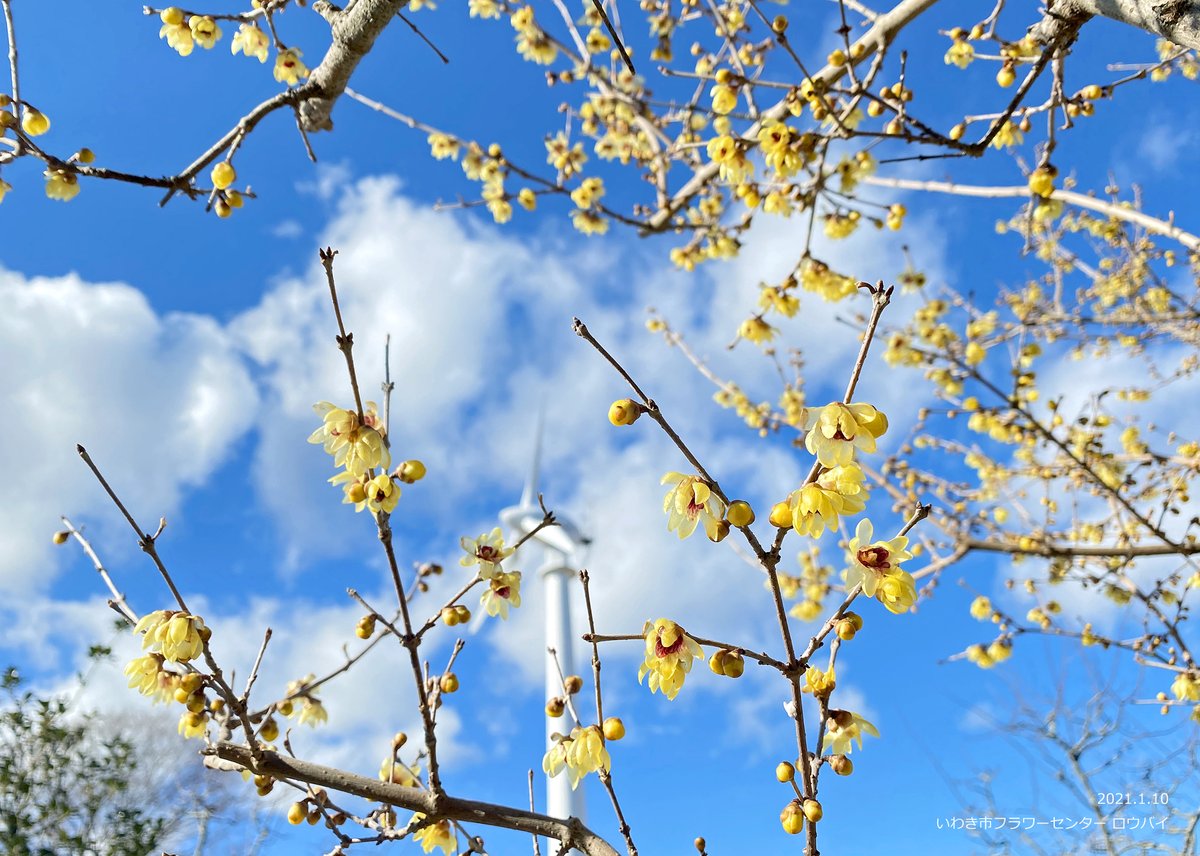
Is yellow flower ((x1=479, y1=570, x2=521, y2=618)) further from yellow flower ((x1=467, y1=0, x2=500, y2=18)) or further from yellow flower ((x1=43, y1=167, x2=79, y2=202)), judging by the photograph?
yellow flower ((x1=467, y1=0, x2=500, y2=18))

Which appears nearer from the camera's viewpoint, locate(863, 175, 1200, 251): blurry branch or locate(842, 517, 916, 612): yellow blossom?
locate(842, 517, 916, 612): yellow blossom

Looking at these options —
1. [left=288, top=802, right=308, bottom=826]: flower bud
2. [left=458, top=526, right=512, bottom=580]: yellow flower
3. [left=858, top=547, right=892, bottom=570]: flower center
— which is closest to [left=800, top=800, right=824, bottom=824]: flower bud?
[left=858, top=547, right=892, bottom=570]: flower center

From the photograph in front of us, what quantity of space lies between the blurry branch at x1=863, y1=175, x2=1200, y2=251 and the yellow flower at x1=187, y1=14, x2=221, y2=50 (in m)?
2.62

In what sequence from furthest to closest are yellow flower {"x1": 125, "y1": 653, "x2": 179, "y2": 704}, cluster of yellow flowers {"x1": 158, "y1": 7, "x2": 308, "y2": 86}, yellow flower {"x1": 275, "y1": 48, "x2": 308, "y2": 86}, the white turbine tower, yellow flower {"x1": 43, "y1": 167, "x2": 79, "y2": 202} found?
the white turbine tower
yellow flower {"x1": 275, "y1": 48, "x2": 308, "y2": 86}
cluster of yellow flowers {"x1": 158, "y1": 7, "x2": 308, "y2": 86}
yellow flower {"x1": 43, "y1": 167, "x2": 79, "y2": 202}
yellow flower {"x1": 125, "y1": 653, "x2": 179, "y2": 704}

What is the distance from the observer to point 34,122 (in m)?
2.29

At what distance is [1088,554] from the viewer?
10.5 ft

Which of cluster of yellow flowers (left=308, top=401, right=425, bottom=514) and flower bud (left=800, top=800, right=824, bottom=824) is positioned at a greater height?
cluster of yellow flowers (left=308, top=401, right=425, bottom=514)

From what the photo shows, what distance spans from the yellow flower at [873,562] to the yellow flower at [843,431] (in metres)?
0.15

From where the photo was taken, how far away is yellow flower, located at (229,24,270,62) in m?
2.86


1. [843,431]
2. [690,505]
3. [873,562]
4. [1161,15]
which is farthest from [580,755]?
[1161,15]

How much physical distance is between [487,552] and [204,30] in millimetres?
2169

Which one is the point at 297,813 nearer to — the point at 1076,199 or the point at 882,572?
the point at 882,572

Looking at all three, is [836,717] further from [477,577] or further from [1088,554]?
[1088,554]

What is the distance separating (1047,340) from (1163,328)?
678mm
